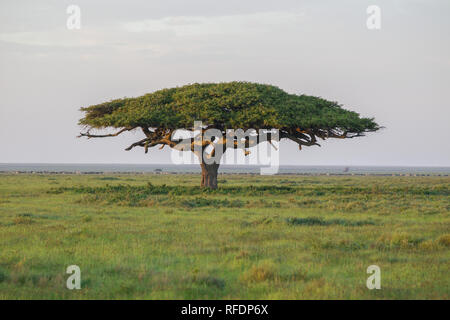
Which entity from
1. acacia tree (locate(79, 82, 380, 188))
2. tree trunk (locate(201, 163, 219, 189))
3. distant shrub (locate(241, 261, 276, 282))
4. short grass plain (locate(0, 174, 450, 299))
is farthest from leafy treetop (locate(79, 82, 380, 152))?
distant shrub (locate(241, 261, 276, 282))

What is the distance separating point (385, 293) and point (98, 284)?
5593mm

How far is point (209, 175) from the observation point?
4006 centimetres

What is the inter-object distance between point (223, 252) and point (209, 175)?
26.0m

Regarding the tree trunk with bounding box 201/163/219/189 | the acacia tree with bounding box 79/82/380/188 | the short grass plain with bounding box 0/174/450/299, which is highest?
the acacia tree with bounding box 79/82/380/188

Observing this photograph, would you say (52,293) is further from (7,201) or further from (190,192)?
(190,192)

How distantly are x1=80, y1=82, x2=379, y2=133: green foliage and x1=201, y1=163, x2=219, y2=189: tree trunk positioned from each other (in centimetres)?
362

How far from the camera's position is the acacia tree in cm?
3584

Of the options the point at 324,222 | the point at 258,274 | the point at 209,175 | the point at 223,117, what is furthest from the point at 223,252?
the point at 209,175

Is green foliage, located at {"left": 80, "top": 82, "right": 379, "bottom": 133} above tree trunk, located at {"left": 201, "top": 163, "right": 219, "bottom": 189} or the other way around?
above

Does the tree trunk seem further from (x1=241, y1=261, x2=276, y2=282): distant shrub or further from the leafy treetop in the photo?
(x1=241, y1=261, x2=276, y2=282): distant shrub

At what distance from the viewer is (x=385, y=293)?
33.4 ft

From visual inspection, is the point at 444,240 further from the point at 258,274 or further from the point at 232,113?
the point at 232,113

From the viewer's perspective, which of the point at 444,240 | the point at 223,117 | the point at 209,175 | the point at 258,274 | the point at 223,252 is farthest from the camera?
the point at 209,175
